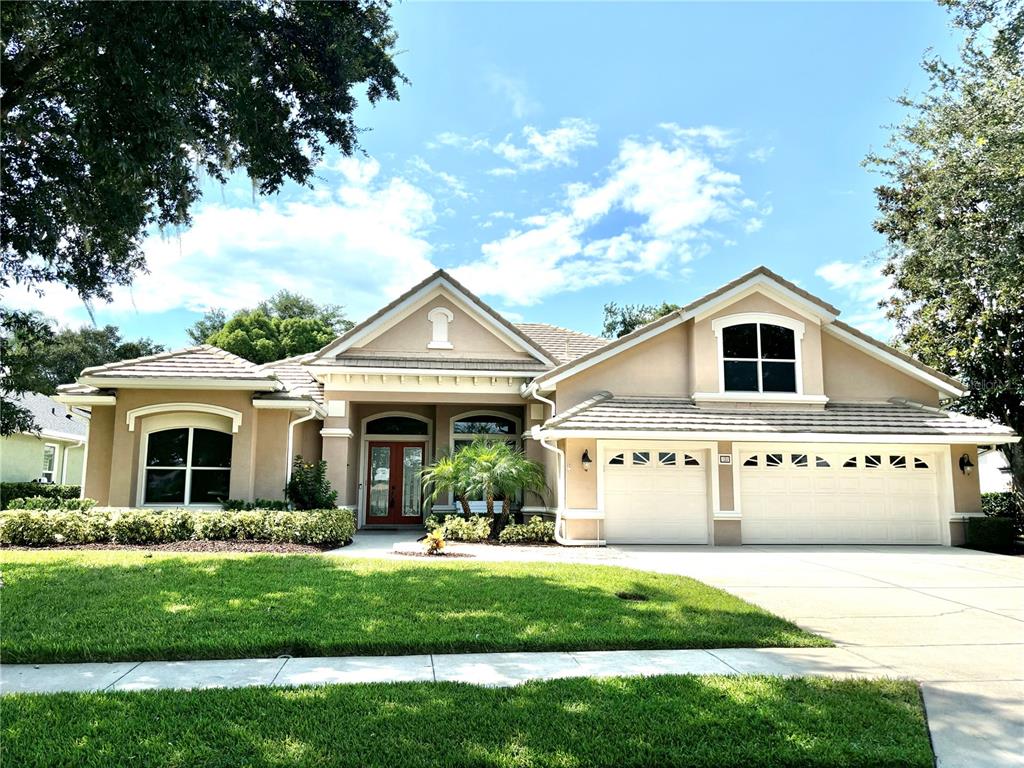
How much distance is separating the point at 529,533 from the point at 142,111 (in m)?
10.6

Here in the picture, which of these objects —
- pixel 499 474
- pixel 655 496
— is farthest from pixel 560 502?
pixel 655 496

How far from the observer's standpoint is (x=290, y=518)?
1233 cm

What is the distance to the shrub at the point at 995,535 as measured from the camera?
1352 centimetres

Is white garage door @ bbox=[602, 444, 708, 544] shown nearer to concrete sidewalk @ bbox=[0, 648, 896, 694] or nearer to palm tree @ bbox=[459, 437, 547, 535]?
palm tree @ bbox=[459, 437, 547, 535]

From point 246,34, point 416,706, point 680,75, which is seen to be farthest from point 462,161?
point 416,706

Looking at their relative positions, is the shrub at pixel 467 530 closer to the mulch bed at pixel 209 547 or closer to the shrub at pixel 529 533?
the shrub at pixel 529 533

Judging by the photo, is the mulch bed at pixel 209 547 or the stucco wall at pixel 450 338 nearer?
the mulch bed at pixel 209 547

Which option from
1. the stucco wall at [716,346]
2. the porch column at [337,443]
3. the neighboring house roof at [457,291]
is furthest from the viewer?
the neighboring house roof at [457,291]

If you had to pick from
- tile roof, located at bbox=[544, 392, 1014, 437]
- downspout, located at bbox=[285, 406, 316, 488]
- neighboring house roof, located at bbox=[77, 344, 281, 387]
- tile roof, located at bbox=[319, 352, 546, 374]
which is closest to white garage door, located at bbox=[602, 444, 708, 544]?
tile roof, located at bbox=[544, 392, 1014, 437]

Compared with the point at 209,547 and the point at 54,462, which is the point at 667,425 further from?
the point at 54,462

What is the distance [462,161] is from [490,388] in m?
5.52

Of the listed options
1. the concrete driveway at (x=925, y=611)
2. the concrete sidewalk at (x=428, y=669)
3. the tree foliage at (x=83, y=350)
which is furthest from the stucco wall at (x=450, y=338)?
the tree foliage at (x=83, y=350)

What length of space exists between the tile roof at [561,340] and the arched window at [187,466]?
347 inches

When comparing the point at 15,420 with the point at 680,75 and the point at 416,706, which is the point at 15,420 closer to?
the point at 416,706
